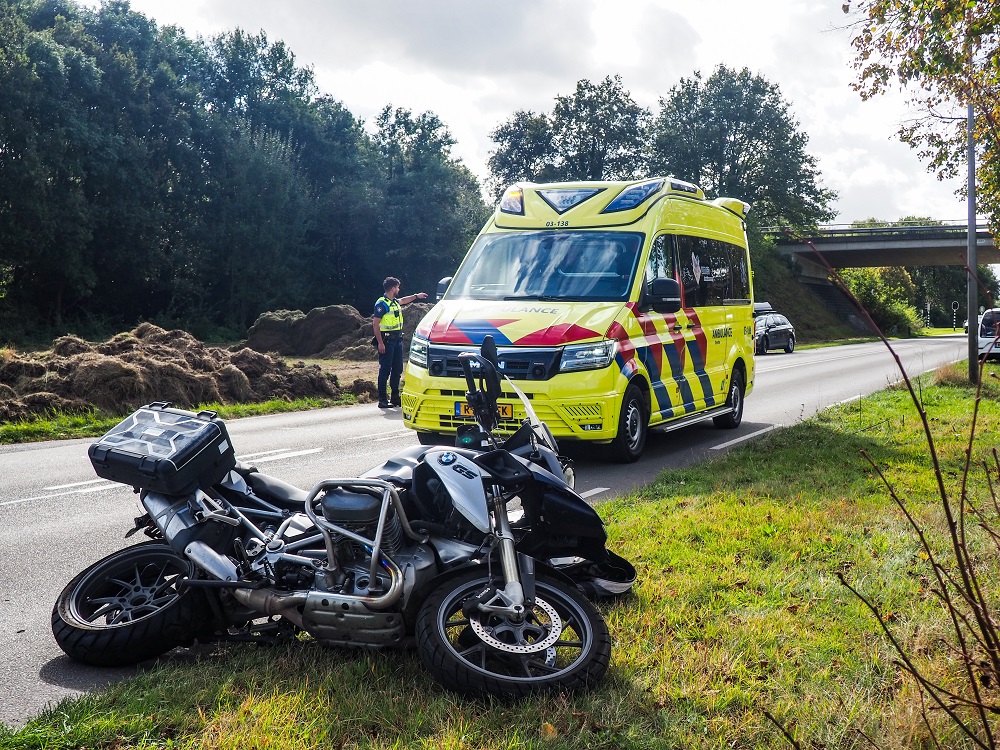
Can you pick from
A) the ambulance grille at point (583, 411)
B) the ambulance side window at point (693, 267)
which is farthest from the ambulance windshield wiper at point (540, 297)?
the ambulance side window at point (693, 267)

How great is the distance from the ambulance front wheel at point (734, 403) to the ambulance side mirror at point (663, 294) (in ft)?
8.90

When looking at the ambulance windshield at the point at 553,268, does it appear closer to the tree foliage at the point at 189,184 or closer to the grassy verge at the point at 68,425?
the grassy verge at the point at 68,425

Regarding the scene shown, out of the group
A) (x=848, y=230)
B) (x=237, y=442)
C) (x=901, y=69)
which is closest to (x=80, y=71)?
(x=237, y=442)

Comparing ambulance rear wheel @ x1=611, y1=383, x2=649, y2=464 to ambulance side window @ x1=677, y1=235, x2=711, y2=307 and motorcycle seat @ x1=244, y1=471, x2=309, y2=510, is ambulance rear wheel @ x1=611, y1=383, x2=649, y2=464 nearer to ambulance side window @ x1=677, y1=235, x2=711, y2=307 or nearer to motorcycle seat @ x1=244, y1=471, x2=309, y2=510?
ambulance side window @ x1=677, y1=235, x2=711, y2=307

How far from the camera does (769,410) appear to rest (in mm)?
14203

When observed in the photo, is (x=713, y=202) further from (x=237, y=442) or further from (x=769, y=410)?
(x=237, y=442)

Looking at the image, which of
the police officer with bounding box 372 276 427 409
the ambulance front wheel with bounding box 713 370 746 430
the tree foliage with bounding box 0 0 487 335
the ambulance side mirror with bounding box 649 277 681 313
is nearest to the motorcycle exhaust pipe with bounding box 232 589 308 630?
the ambulance side mirror with bounding box 649 277 681 313

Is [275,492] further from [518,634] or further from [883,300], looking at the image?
[883,300]

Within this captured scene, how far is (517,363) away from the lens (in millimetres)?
8414

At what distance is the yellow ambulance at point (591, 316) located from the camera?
8.41 meters

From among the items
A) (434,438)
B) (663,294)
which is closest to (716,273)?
(663,294)

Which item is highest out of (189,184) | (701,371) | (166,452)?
(189,184)

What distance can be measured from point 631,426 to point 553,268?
1740mm

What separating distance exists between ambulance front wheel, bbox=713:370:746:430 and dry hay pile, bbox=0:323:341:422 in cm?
756
